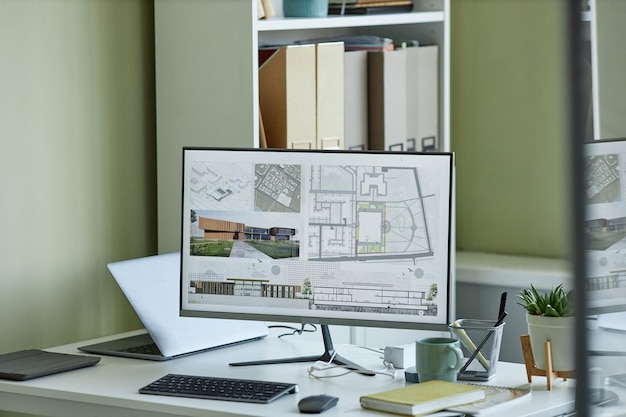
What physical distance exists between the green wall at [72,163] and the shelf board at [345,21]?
0.39m

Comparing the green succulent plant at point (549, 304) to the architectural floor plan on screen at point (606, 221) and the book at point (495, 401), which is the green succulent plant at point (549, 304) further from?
the architectural floor plan on screen at point (606, 221)

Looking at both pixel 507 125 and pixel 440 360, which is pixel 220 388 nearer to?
pixel 440 360

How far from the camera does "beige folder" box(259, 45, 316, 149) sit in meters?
2.49

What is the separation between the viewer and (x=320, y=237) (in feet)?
6.34

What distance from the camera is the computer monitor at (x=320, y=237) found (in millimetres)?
1874

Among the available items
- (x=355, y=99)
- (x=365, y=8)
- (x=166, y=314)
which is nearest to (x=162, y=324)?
(x=166, y=314)

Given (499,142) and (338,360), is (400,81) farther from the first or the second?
(338,360)

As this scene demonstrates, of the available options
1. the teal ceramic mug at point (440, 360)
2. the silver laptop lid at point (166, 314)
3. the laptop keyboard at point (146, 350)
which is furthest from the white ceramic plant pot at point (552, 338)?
the laptop keyboard at point (146, 350)

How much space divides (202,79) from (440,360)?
3.61ft

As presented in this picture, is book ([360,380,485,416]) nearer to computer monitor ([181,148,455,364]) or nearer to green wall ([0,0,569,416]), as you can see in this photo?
computer monitor ([181,148,455,364])

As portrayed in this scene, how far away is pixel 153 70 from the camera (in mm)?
2611

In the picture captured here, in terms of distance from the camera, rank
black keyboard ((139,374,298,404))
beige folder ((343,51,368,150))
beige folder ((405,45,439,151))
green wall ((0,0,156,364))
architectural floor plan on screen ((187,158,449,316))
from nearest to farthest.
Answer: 1. black keyboard ((139,374,298,404))
2. architectural floor plan on screen ((187,158,449,316))
3. green wall ((0,0,156,364))
4. beige folder ((343,51,368,150))
5. beige folder ((405,45,439,151))

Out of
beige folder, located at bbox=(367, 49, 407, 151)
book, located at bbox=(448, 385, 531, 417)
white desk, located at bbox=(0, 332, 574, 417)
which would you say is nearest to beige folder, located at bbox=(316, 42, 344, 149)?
beige folder, located at bbox=(367, 49, 407, 151)

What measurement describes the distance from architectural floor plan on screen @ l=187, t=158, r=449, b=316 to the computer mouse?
1.09ft
